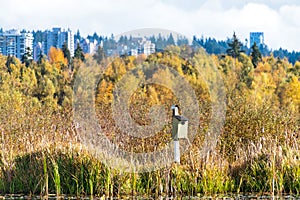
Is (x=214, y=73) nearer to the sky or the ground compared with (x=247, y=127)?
nearer to the sky

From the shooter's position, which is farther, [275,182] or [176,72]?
[176,72]

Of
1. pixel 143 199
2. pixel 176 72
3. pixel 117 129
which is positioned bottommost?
pixel 143 199

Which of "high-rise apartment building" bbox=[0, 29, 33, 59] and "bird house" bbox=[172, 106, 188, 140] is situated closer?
"bird house" bbox=[172, 106, 188, 140]

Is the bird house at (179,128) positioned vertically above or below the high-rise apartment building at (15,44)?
below

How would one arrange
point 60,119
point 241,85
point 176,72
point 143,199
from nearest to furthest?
point 143,199, point 60,119, point 176,72, point 241,85

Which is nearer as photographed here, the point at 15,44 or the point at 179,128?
the point at 179,128

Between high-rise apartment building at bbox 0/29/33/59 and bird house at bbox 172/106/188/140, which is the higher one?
high-rise apartment building at bbox 0/29/33/59

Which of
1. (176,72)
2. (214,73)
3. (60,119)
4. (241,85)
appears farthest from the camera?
(241,85)

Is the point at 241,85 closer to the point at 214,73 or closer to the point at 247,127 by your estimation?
the point at 214,73

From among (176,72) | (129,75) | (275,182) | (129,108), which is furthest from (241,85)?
(275,182)

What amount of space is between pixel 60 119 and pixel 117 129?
64.1 inches

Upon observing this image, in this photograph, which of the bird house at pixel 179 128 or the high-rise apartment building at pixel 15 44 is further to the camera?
the high-rise apartment building at pixel 15 44

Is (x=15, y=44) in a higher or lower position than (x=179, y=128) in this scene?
higher

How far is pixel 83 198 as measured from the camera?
10148mm
